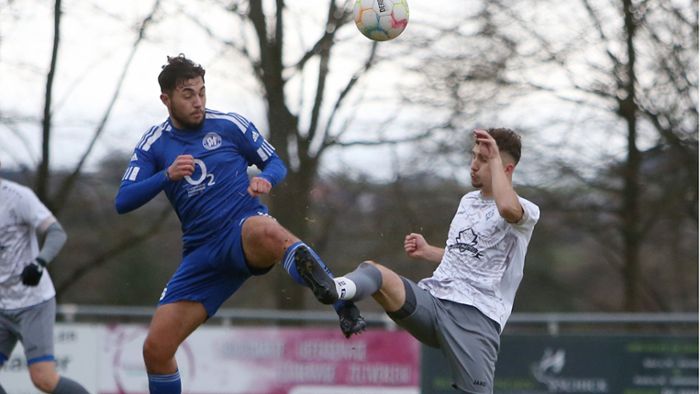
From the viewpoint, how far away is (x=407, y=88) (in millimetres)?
14375

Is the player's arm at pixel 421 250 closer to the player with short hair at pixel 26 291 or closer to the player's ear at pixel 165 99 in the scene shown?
the player's ear at pixel 165 99

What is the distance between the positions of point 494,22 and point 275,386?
5498 millimetres

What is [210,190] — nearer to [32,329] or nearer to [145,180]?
[145,180]

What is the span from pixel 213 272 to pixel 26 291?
2181 mm

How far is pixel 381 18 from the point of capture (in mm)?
7000

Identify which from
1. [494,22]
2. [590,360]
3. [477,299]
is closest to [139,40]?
[494,22]

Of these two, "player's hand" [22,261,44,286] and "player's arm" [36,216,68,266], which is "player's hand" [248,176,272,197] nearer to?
"player's hand" [22,261,44,286]

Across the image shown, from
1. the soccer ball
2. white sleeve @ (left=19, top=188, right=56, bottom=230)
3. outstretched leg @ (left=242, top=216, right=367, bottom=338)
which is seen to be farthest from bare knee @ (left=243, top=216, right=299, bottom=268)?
white sleeve @ (left=19, top=188, right=56, bottom=230)

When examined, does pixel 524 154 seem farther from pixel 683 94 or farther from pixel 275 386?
pixel 275 386

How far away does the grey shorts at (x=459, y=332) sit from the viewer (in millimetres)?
5992

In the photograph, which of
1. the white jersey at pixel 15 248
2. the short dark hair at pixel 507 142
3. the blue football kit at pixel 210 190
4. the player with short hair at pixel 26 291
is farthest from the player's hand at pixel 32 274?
the short dark hair at pixel 507 142

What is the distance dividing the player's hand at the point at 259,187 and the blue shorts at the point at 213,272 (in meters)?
0.40

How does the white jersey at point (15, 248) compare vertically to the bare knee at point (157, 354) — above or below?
above

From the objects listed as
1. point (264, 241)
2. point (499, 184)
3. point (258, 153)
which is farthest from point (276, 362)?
point (499, 184)
